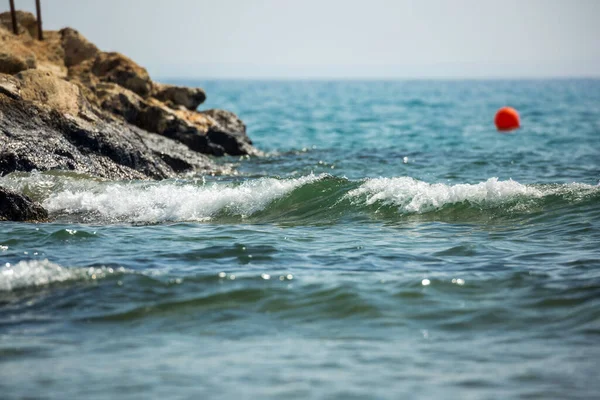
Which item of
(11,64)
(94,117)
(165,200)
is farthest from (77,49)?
(165,200)

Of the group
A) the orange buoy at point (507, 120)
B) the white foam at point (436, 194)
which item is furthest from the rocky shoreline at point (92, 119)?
the orange buoy at point (507, 120)

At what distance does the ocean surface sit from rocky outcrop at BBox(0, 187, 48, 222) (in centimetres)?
59

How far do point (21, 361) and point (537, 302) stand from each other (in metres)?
4.65

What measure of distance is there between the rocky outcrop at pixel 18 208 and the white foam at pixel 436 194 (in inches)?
200

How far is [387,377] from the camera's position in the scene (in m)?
5.89

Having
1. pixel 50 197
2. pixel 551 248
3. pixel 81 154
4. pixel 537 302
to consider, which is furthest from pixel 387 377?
pixel 81 154

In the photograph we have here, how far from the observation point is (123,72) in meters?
22.1

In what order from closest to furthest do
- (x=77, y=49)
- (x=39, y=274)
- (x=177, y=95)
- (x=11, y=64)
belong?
(x=39, y=274)
(x=11, y=64)
(x=177, y=95)
(x=77, y=49)

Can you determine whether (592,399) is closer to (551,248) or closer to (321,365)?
(321,365)

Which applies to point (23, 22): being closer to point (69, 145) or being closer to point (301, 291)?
point (69, 145)

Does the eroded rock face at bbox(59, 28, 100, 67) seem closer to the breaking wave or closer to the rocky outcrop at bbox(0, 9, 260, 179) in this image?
the rocky outcrop at bbox(0, 9, 260, 179)

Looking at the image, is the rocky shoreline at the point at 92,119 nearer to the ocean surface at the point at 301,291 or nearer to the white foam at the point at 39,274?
the ocean surface at the point at 301,291

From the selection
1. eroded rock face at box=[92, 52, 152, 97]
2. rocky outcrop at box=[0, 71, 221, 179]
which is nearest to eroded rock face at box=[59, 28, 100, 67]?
eroded rock face at box=[92, 52, 152, 97]

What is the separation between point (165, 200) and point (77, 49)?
11.9 meters
